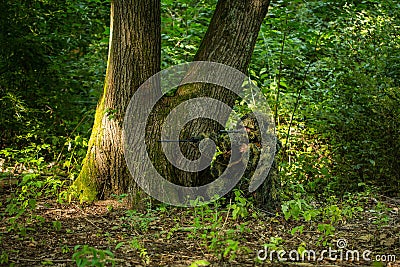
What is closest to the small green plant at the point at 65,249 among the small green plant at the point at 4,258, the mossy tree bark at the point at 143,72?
the small green plant at the point at 4,258

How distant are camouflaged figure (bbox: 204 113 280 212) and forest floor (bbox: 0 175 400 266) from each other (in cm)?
18

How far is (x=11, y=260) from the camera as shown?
3.36 meters

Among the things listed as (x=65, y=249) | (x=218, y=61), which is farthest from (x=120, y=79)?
(x=65, y=249)

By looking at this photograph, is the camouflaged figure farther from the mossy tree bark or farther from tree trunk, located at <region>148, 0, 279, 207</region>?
the mossy tree bark

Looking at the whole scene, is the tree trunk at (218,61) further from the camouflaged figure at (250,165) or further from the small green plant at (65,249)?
the small green plant at (65,249)

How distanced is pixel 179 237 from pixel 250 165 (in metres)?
1.11

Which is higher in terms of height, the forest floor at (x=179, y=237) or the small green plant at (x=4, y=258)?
the forest floor at (x=179, y=237)

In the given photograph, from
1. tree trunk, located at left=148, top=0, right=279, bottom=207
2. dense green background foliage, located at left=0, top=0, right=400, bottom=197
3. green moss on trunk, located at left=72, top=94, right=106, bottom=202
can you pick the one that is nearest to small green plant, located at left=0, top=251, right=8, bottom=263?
green moss on trunk, located at left=72, top=94, right=106, bottom=202

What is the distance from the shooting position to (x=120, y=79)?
4.88 metres

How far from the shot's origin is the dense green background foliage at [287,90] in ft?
18.8

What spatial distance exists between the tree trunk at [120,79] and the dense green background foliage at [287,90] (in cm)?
53

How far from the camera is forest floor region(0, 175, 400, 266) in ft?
11.0

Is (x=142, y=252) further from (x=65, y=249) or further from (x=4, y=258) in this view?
(x=4, y=258)

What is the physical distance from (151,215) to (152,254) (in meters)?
0.85
